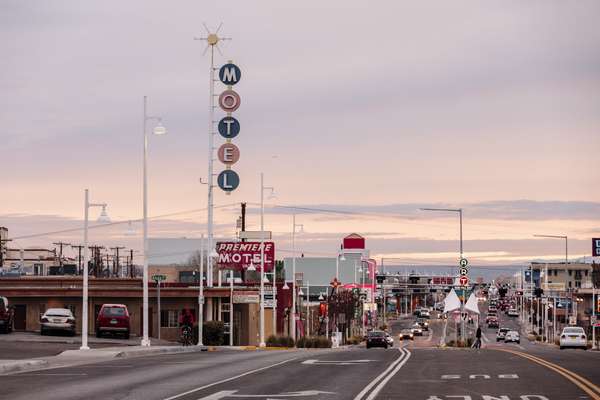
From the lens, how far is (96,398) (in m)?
22.4

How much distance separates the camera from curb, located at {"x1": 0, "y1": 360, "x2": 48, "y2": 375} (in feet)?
103

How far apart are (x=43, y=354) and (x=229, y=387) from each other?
17.9 meters

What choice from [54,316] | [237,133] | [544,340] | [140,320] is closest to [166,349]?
[54,316]

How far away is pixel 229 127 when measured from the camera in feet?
299

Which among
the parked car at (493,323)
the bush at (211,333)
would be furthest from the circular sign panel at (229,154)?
the parked car at (493,323)

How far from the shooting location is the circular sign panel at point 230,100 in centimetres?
9119

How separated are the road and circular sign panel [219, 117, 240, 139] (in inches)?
2109

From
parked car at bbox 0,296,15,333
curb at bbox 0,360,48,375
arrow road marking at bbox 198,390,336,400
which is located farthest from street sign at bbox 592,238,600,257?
arrow road marking at bbox 198,390,336,400

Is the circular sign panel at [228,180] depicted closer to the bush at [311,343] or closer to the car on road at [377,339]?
the bush at [311,343]

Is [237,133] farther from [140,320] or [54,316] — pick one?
[54,316]

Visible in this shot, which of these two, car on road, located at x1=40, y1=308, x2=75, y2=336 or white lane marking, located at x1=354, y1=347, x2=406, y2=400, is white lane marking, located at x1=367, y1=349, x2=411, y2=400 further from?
car on road, located at x1=40, y1=308, x2=75, y2=336

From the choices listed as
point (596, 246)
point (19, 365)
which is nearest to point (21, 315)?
point (19, 365)

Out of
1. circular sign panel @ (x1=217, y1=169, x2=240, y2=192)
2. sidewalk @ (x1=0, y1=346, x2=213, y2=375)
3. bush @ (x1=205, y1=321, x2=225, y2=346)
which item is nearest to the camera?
sidewalk @ (x1=0, y1=346, x2=213, y2=375)

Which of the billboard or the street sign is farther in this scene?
the street sign
